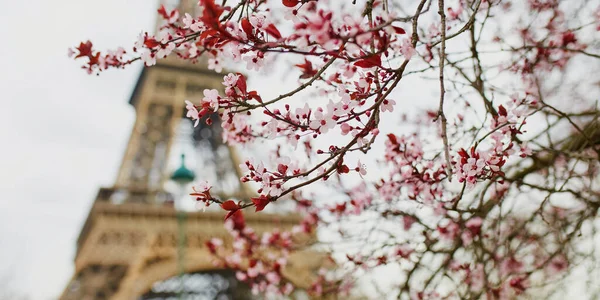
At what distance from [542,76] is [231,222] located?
11.4 feet

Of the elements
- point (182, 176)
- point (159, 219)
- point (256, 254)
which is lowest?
point (256, 254)

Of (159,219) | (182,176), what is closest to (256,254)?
(182,176)

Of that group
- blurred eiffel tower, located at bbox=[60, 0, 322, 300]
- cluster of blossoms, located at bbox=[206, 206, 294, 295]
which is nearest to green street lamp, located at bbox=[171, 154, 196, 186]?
blurred eiffel tower, located at bbox=[60, 0, 322, 300]

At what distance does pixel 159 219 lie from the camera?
1379 centimetres

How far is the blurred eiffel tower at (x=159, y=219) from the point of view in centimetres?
1242

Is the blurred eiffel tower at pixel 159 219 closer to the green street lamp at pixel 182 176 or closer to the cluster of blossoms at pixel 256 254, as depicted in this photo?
the green street lamp at pixel 182 176

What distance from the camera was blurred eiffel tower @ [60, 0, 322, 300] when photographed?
40.8 ft

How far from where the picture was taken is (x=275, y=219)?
1460cm

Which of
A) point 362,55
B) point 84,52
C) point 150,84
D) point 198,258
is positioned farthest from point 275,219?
point 362,55

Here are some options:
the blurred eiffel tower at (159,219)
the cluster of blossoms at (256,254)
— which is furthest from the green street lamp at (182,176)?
the cluster of blossoms at (256,254)

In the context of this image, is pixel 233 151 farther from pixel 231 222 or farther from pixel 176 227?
pixel 231 222

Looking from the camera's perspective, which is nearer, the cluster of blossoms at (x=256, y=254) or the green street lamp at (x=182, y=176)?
the cluster of blossoms at (x=256, y=254)

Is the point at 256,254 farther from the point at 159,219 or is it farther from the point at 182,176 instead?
the point at 159,219

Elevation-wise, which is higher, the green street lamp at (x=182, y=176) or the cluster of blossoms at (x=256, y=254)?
the green street lamp at (x=182, y=176)
